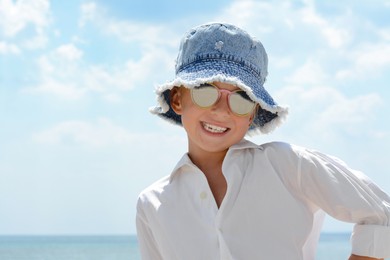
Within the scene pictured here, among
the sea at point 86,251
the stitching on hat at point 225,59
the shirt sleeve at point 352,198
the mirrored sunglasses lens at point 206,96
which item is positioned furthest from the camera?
the sea at point 86,251

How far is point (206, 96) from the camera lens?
2838 millimetres

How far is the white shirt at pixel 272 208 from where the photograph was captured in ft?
9.02

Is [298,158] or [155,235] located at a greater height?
[298,158]

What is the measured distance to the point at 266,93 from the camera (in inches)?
116

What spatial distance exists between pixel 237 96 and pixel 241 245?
0.55 m

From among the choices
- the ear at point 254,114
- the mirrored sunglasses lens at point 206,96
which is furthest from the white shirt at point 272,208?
the mirrored sunglasses lens at point 206,96

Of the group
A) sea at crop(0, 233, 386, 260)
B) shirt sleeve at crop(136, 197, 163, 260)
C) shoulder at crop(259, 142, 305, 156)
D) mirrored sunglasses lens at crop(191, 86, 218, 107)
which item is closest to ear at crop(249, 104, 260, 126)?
shoulder at crop(259, 142, 305, 156)

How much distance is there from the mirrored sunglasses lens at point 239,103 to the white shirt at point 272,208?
6.3 inches

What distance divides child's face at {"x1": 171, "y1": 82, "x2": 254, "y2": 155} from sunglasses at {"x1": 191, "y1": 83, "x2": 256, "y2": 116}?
2 centimetres

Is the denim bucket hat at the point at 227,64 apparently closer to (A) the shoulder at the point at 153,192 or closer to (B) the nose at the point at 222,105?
(B) the nose at the point at 222,105

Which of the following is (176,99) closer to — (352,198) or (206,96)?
(206,96)

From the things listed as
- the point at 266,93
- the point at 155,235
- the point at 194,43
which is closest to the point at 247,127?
the point at 266,93

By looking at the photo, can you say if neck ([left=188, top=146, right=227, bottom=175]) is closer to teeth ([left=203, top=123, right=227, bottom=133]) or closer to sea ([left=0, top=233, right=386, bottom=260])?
teeth ([left=203, top=123, right=227, bottom=133])

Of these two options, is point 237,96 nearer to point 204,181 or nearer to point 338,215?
point 204,181
